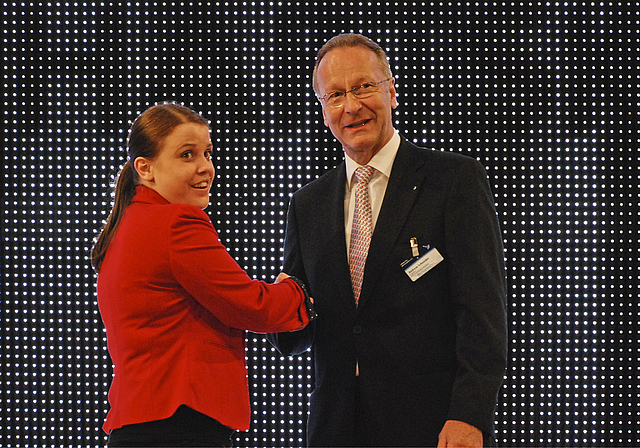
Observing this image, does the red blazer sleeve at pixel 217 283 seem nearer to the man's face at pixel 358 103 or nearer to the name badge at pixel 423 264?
the name badge at pixel 423 264

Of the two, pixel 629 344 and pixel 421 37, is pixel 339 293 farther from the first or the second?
pixel 629 344

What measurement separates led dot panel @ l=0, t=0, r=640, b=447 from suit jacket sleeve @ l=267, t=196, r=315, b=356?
1.53 meters

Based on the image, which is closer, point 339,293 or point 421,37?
point 339,293

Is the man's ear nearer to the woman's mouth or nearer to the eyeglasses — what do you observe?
the woman's mouth

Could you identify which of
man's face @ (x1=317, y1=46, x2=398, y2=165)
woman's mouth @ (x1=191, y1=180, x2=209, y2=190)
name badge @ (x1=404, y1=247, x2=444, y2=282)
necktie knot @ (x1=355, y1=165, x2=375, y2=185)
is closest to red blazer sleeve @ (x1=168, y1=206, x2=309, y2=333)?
woman's mouth @ (x1=191, y1=180, x2=209, y2=190)

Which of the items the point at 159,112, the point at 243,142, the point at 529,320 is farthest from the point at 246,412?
the point at 529,320

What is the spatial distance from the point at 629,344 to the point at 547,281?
29.5 inches

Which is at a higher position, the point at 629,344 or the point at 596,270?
the point at 596,270

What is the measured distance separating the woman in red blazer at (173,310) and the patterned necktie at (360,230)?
9.7 inches

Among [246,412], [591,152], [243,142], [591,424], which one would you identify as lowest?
[591,424]

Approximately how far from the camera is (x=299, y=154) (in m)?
3.67

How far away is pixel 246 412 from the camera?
1778 mm

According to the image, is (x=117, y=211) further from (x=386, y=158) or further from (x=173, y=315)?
(x=386, y=158)

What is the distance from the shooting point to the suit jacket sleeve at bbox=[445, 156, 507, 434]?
158 cm
